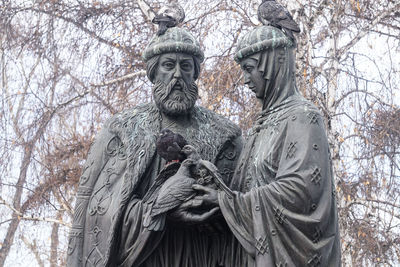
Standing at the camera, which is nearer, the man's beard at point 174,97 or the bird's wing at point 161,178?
the bird's wing at point 161,178

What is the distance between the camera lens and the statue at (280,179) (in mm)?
6062

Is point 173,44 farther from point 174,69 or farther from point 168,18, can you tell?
point 168,18

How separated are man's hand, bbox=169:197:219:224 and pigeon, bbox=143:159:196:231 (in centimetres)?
3

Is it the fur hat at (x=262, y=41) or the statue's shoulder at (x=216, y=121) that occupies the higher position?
the fur hat at (x=262, y=41)

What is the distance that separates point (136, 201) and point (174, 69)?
3.17ft

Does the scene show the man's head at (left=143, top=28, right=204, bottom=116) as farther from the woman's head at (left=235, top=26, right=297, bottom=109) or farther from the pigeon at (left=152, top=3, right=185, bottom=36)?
the woman's head at (left=235, top=26, right=297, bottom=109)

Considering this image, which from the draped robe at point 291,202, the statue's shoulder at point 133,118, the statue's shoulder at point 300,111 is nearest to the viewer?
the draped robe at point 291,202

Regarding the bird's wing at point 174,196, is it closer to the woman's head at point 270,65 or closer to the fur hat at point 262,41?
the woman's head at point 270,65

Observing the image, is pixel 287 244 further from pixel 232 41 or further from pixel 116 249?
pixel 232 41

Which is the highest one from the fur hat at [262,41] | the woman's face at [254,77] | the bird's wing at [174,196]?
the fur hat at [262,41]

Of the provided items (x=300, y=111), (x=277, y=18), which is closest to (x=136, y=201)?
(x=300, y=111)

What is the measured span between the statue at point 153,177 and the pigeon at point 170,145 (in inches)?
3.5

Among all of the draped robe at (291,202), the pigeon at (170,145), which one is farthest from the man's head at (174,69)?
the draped robe at (291,202)

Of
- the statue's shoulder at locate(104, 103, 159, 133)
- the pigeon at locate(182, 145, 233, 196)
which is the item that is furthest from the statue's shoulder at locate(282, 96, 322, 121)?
the statue's shoulder at locate(104, 103, 159, 133)
